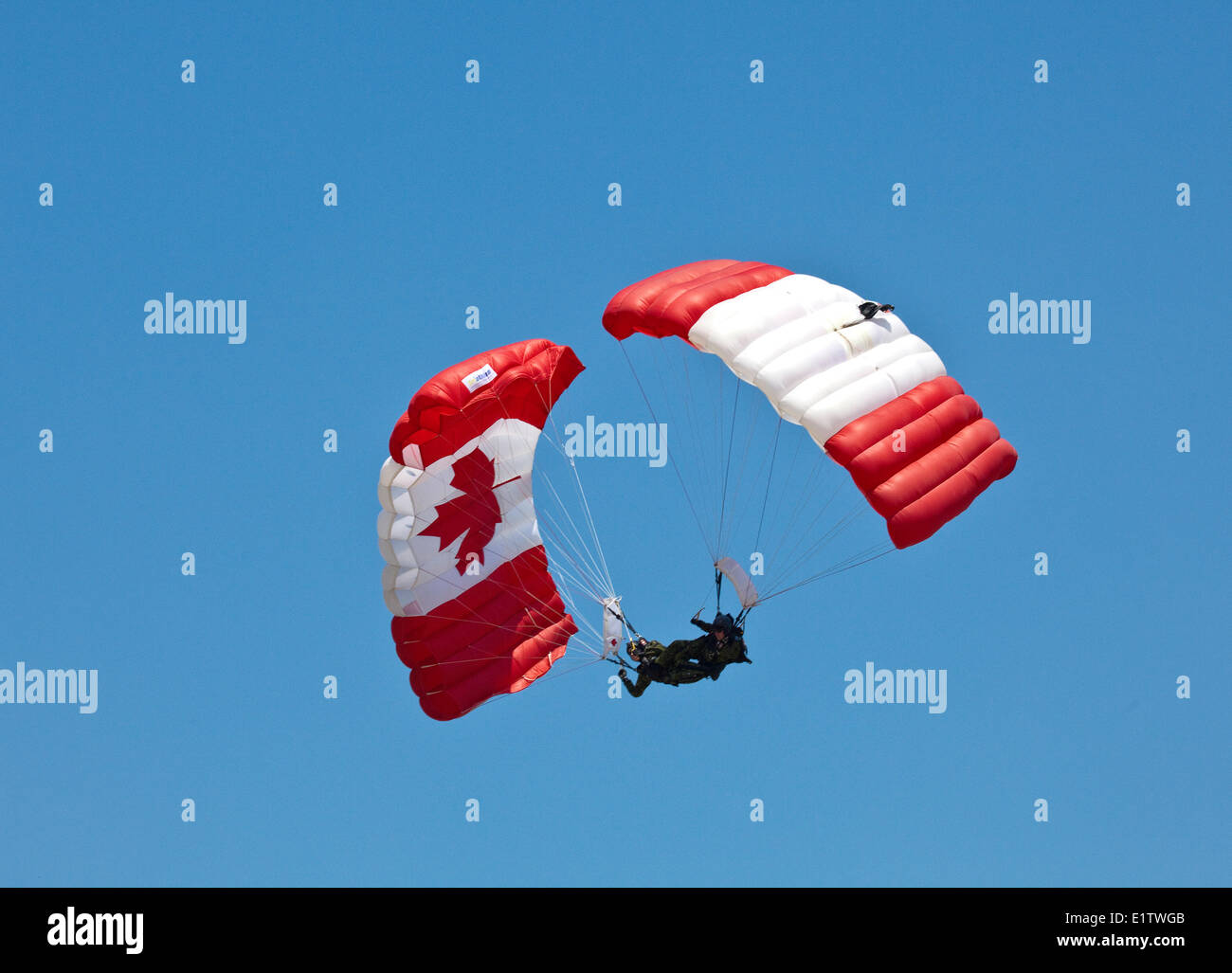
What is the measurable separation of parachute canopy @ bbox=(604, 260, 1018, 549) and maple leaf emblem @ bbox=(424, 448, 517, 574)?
2898 mm

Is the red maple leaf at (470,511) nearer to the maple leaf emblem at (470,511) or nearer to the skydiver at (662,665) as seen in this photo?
the maple leaf emblem at (470,511)

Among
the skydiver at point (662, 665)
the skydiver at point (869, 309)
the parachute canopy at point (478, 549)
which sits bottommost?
the skydiver at point (662, 665)

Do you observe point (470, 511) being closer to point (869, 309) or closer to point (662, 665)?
point (662, 665)

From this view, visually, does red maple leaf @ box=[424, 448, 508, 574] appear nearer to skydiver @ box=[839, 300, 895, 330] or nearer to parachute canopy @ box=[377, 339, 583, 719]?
parachute canopy @ box=[377, 339, 583, 719]

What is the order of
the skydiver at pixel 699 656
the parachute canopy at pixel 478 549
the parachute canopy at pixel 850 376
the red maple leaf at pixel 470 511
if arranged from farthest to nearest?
the red maple leaf at pixel 470 511, the parachute canopy at pixel 478 549, the skydiver at pixel 699 656, the parachute canopy at pixel 850 376

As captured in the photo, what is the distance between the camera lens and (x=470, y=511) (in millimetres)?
25016

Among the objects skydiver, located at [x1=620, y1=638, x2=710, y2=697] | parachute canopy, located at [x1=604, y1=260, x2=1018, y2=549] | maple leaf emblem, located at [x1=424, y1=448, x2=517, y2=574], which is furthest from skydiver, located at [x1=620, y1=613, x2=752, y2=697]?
maple leaf emblem, located at [x1=424, y1=448, x2=517, y2=574]

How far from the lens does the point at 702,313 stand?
73.5 ft

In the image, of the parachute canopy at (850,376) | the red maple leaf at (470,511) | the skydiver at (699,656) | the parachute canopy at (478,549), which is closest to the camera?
the parachute canopy at (850,376)

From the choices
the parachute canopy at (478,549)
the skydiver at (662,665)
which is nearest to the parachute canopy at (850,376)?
the parachute canopy at (478,549)

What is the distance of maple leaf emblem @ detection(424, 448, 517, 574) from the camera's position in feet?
81.0

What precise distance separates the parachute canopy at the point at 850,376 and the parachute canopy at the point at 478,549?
200 centimetres

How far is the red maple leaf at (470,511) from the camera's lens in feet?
81.0
